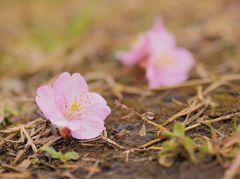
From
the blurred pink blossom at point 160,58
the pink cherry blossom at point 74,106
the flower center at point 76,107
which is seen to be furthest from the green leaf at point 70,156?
the blurred pink blossom at point 160,58

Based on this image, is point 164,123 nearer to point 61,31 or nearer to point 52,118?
point 52,118

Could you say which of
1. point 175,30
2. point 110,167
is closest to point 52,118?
point 110,167

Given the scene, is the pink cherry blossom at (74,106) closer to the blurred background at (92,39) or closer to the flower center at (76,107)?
the flower center at (76,107)

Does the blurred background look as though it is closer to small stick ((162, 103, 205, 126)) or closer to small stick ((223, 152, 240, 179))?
small stick ((162, 103, 205, 126))

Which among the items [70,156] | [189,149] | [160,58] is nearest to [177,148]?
[189,149]

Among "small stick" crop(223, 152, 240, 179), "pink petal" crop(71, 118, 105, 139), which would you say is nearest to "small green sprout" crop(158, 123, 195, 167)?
"small stick" crop(223, 152, 240, 179)
